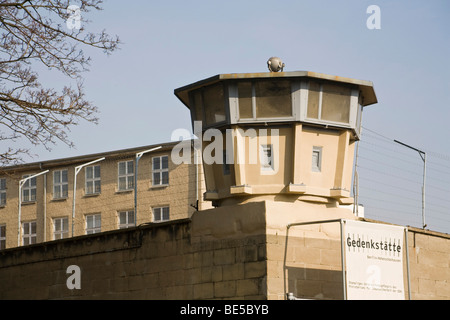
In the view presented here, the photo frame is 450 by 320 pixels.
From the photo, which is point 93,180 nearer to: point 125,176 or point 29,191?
point 125,176

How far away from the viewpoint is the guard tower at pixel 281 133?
722 inches

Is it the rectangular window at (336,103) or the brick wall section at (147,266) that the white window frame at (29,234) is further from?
the rectangular window at (336,103)

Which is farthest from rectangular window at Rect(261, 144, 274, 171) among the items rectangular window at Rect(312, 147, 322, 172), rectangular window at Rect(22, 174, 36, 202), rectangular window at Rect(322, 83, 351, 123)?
rectangular window at Rect(22, 174, 36, 202)

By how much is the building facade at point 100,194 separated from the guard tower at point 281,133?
26862 mm

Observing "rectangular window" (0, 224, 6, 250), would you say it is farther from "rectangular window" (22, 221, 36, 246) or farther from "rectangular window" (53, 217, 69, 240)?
"rectangular window" (53, 217, 69, 240)

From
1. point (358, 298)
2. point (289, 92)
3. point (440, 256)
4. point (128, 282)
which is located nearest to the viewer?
point (358, 298)

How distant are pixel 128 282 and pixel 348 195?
5.13 m

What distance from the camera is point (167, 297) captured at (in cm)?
1898

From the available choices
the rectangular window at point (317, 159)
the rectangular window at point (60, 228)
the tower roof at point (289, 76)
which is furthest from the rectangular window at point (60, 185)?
the rectangular window at point (317, 159)

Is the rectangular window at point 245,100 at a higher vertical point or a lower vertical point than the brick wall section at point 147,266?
higher

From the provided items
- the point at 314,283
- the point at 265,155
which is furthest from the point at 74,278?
the point at 314,283

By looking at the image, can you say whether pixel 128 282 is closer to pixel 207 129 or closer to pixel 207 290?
pixel 207 290
